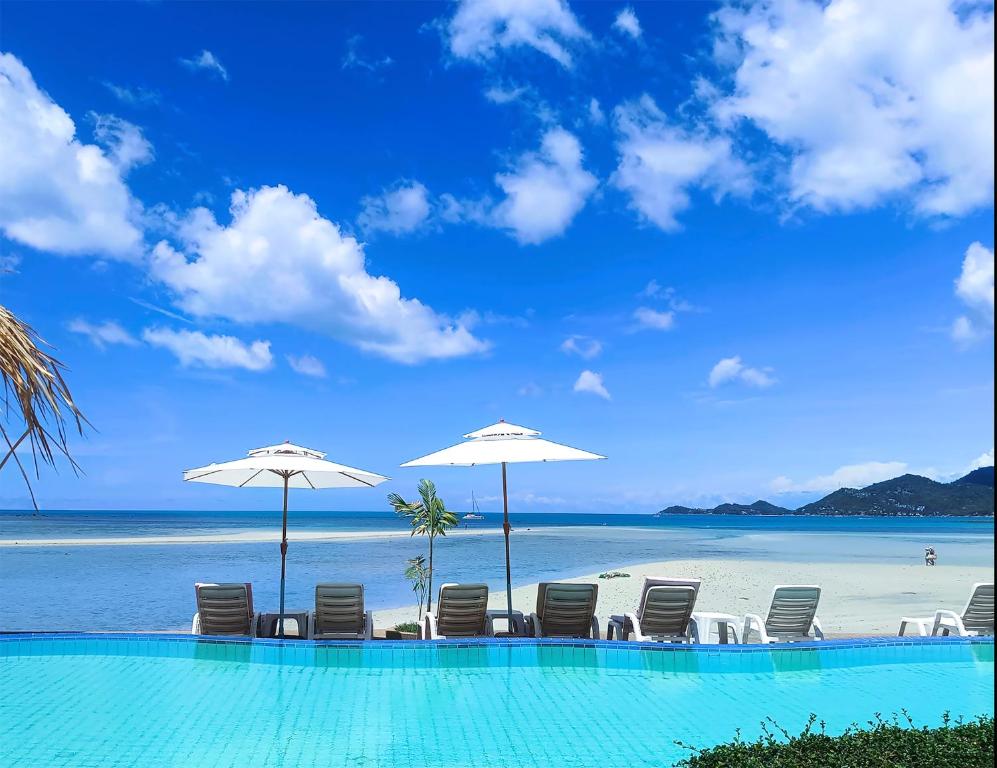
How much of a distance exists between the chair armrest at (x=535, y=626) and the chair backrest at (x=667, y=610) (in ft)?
3.45

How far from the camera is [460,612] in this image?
27.6ft

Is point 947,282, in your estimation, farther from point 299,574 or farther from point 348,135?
point 299,574

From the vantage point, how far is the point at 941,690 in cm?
750

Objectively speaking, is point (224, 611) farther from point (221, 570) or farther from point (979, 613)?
point (221, 570)

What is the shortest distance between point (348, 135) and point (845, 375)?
95.3ft

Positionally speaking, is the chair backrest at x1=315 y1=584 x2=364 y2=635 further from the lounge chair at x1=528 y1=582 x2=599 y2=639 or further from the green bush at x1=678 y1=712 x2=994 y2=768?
the green bush at x1=678 y1=712 x2=994 y2=768

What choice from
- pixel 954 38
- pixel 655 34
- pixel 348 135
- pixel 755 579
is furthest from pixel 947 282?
pixel 954 38

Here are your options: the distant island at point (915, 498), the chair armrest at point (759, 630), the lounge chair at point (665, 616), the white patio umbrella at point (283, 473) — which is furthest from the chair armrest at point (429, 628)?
the distant island at point (915, 498)

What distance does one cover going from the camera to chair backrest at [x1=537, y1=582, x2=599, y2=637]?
859 centimetres

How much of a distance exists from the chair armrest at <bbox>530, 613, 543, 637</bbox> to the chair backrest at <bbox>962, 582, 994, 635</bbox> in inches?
181

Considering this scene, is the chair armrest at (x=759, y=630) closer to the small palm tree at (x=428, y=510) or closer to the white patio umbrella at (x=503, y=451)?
the white patio umbrella at (x=503, y=451)

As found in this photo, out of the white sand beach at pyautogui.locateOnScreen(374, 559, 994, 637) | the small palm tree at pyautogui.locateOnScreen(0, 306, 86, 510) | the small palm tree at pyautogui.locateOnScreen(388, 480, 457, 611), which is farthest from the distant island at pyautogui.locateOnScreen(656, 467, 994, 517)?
the small palm tree at pyautogui.locateOnScreen(0, 306, 86, 510)

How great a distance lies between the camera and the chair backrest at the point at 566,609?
8586mm

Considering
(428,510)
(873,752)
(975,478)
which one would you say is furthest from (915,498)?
(873,752)
